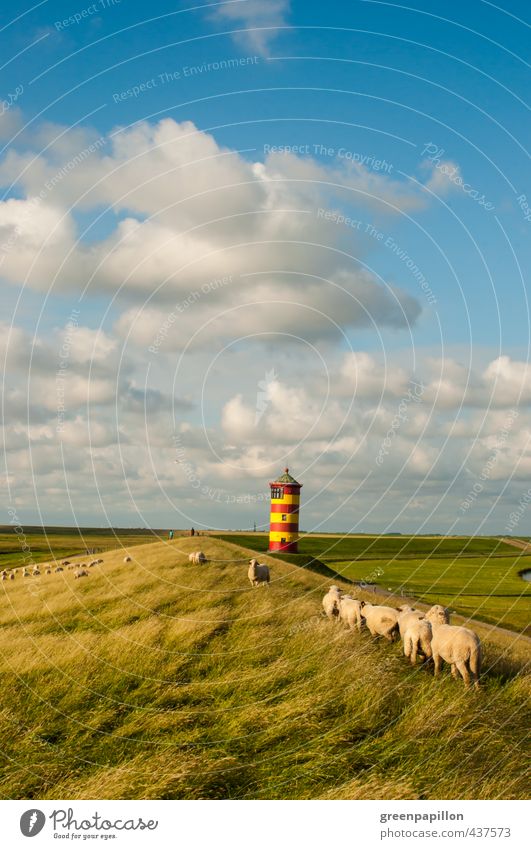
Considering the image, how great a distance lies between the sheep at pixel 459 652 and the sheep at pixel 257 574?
12943 mm

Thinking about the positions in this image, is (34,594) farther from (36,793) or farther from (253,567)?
(36,793)

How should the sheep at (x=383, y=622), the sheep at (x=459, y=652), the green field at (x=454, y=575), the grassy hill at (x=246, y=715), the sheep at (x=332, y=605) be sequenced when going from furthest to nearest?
the green field at (x=454, y=575) < the sheep at (x=332, y=605) < the sheep at (x=383, y=622) < the sheep at (x=459, y=652) < the grassy hill at (x=246, y=715)

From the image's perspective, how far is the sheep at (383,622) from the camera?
65.1ft

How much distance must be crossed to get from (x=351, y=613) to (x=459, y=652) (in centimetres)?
524

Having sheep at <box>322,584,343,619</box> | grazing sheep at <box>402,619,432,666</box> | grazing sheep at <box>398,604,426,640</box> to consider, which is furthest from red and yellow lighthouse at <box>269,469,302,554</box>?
grazing sheep at <box>402,619,432,666</box>

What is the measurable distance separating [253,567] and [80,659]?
1114 cm

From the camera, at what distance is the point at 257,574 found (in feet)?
97.5

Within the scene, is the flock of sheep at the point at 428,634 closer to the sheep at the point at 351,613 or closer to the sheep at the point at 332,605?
the sheep at the point at 351,613

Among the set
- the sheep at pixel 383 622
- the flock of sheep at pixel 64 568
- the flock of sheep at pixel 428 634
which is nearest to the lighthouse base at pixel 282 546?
the flock of sheep at pixel 64 568

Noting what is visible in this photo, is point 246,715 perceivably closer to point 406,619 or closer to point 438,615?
point 406,619

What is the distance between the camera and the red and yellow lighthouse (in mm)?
58688
